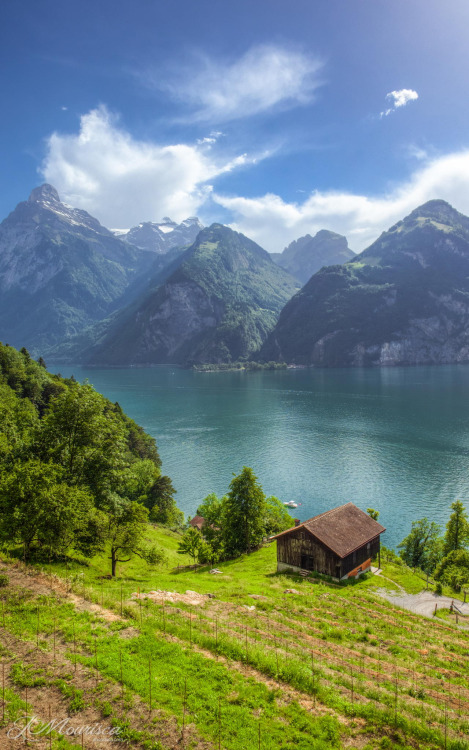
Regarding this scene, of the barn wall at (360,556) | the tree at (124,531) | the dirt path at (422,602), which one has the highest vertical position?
the tree at (124,531)

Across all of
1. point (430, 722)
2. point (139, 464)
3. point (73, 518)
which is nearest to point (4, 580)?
point (73, 518)

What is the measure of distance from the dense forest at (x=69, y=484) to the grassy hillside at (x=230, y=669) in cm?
313

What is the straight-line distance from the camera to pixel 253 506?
177 feet

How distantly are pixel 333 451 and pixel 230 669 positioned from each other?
103518 millimetres

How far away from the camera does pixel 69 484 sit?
38.3 m

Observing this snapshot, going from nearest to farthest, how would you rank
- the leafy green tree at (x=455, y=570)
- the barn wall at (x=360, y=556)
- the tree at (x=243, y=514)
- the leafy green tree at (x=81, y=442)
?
the leafy green tree at (x=81, y=442), the barn wall at (x=360, y=556), the leafy green tree at (x=455, y=570), the tree at (x=243, y=514)

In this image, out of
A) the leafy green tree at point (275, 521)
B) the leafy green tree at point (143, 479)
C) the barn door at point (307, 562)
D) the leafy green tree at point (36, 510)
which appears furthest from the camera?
the leafy green tree at point (143, 479)

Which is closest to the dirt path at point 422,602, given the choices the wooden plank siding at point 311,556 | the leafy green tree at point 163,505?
the wooden plank siding at point 311,556

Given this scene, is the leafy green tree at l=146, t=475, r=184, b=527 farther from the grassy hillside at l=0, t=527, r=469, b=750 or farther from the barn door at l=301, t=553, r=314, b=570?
the grassy hillside at l=0, t=527, r=469, b=750

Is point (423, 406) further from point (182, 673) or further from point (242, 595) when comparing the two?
point (182, 673)

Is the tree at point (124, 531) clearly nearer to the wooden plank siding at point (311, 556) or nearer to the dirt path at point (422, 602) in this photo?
the wooden plank siding at point (311, 556)

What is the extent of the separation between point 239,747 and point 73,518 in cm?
2092

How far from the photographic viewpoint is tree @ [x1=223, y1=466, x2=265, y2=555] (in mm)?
53031

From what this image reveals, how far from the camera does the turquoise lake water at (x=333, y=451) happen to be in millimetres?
83438
